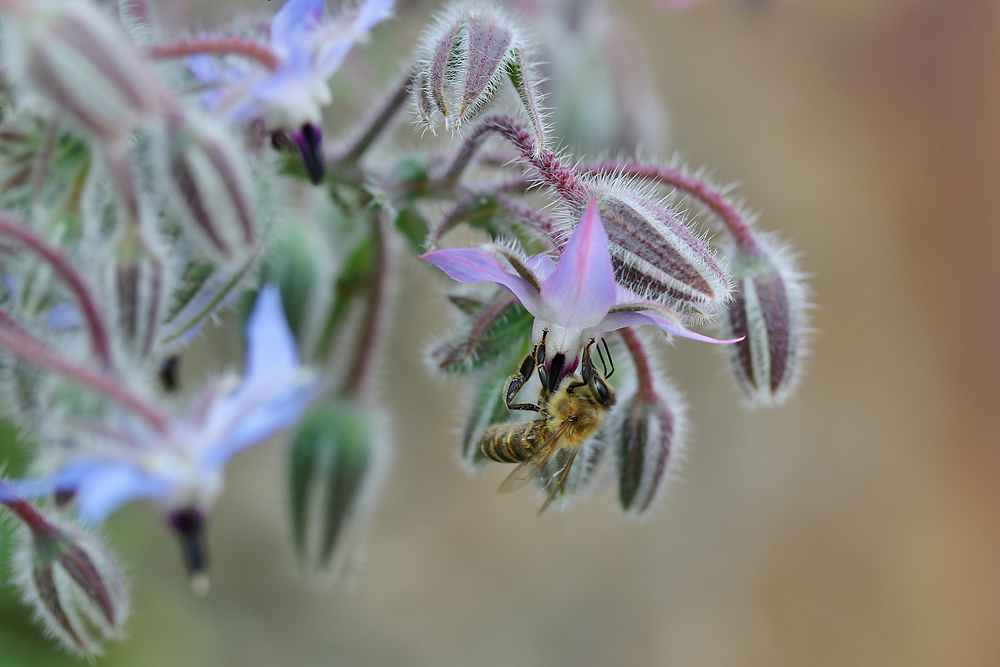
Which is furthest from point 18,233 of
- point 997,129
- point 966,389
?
point 997,129

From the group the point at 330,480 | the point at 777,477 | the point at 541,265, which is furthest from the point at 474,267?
the point at 777,477

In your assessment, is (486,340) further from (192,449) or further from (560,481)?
(192,449)

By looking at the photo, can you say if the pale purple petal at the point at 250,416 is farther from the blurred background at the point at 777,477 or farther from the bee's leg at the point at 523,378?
the blurred background at the point at 777,477

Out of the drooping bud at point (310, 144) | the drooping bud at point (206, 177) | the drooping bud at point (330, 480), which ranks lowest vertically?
the drooping bud at point (330, 480)

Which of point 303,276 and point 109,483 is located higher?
point 303,276

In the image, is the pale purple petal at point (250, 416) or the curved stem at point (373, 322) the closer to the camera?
the pale purple petal at point (250, 416)

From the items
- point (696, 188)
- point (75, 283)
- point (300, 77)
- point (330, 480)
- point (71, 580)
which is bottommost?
point (71, 580)

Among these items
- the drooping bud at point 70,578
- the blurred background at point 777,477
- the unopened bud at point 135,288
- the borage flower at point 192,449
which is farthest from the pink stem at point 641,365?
the blurred background at point 777,477
